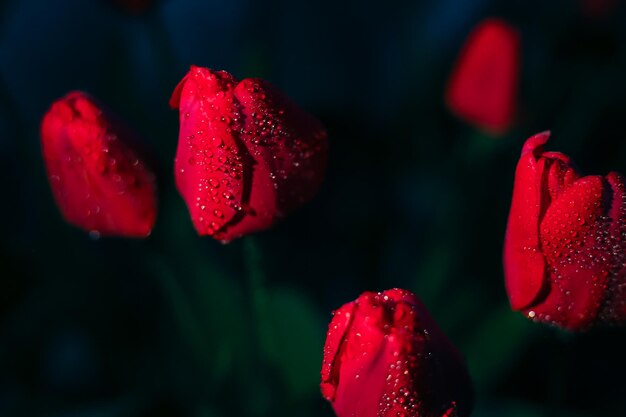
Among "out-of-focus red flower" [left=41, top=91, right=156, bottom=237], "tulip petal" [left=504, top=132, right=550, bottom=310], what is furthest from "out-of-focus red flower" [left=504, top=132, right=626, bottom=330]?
"out-of-focus red flower" [left=41, top=91, right=156, bottom=237]

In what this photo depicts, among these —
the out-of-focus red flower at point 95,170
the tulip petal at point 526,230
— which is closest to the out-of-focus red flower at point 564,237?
the tulip petal at point 526,230

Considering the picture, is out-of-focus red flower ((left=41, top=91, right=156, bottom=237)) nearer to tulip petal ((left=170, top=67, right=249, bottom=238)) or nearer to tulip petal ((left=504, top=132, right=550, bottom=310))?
tulip petal ((left=170, top=67, right=249, bottom=238))

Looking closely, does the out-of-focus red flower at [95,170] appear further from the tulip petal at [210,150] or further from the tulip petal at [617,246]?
the tulip petal at [617,246]

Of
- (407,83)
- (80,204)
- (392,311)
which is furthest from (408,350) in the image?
(407,83)

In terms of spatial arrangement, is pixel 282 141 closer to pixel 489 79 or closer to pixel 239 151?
pixel 239 151

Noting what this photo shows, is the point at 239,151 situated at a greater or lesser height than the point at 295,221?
greater

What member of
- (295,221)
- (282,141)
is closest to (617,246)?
(282,141)
